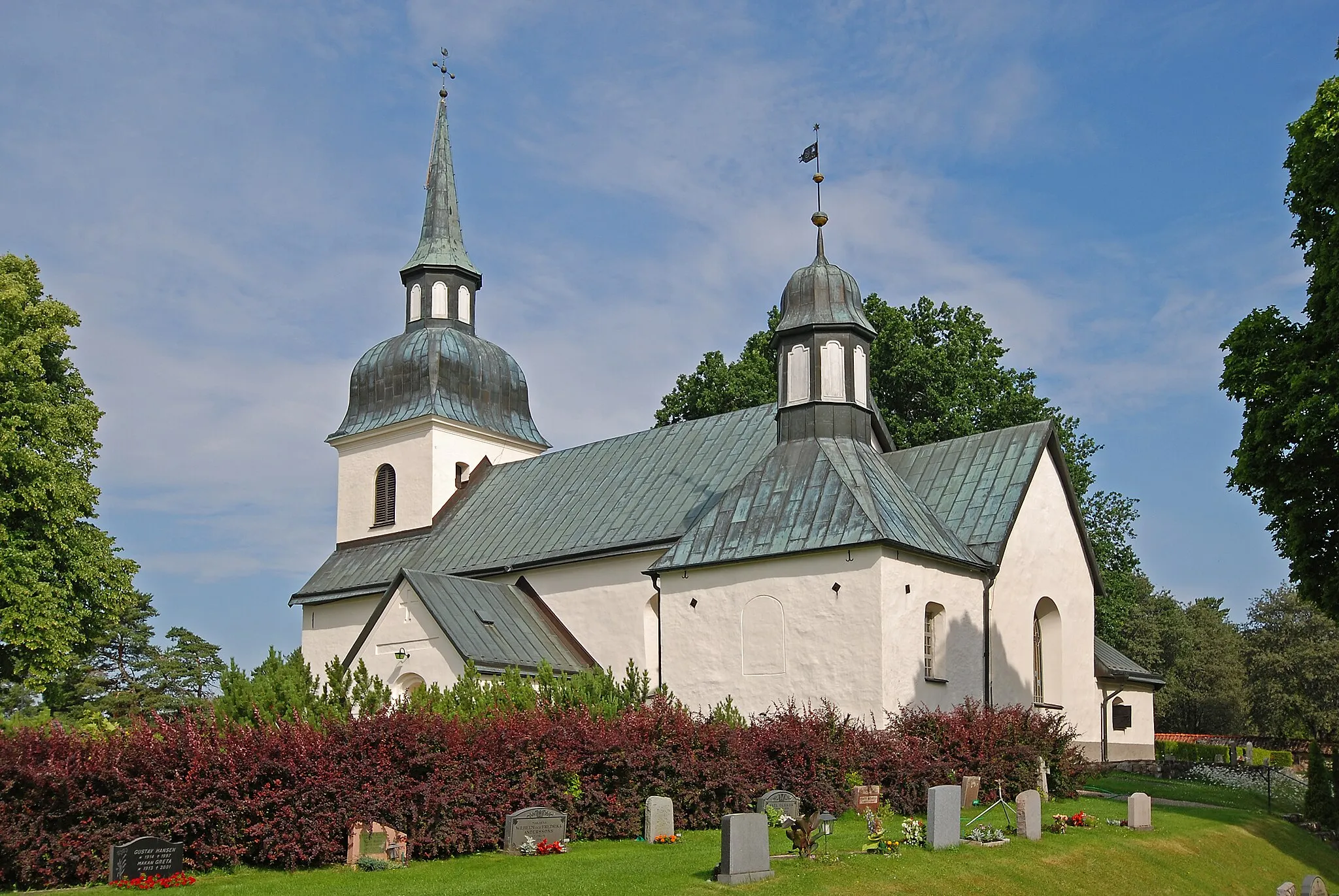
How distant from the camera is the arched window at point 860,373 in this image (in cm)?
2641

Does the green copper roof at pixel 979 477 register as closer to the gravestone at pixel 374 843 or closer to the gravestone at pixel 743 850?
the gravestone at pixel 743 850

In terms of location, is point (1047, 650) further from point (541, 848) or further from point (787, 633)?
point (541, 848)

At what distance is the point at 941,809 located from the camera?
15.8 m

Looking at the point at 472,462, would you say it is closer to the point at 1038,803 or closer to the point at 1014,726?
the point at 1014,726

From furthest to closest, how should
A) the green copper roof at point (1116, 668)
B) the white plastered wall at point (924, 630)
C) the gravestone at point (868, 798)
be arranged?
the green copper roof at point (1116, 668) < the white plastered wall at point (924, 630) < the gravestone at point (868, 798)

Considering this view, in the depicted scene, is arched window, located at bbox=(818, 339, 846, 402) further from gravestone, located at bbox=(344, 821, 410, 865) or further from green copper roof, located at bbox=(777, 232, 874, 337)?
gravestone, located at bbox=(344, 821, 410, 865)

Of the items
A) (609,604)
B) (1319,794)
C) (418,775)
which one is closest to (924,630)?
(1319,794)

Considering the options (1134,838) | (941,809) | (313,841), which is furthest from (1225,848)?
(313,841)

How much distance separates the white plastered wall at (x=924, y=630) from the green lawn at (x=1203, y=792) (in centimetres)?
332

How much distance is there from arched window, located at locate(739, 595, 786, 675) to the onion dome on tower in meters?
13.4

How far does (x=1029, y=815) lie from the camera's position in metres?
17.0

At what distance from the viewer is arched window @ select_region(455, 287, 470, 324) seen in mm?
37125

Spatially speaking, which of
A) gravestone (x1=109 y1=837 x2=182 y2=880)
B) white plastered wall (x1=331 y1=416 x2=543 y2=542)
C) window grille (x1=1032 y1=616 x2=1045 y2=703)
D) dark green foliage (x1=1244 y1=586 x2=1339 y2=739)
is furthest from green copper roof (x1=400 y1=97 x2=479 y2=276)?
dark green foliage (x1=1244 y1=586 x2=1339 y2=739)

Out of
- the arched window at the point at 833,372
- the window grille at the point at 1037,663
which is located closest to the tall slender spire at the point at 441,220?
the arched window at the point at 833,372
